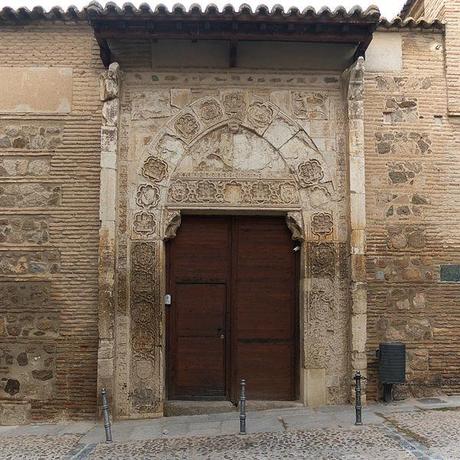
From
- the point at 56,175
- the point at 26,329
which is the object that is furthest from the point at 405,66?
the point at 26,329

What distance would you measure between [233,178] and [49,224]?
260cm

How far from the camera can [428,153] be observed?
809 centimetres

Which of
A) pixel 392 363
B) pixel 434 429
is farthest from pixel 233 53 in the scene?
pixel 434 429

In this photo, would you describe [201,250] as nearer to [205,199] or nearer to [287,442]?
[205,199]

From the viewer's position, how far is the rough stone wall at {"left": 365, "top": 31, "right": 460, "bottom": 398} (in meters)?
7.84

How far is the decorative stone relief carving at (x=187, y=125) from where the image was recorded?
788cm

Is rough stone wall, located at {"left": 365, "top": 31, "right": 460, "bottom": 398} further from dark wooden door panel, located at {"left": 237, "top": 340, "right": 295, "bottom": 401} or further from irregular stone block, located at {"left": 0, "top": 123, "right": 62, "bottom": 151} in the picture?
irregular stone block, located at {"left": 0, "top": 123, "right": 62, "bottom": 151}

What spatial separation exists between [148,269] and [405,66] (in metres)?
4.66

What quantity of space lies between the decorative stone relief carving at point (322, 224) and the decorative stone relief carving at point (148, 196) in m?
2.18

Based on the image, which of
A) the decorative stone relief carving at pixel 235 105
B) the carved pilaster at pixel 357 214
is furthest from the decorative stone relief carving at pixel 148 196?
the carved pilaster at pixel 357 214

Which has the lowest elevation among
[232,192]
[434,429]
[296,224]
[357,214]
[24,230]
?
[434,429]

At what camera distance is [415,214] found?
26.2 ft

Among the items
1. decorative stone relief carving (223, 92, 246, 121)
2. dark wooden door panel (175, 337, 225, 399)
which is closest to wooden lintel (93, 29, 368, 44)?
decorative stone relief carving (223, 92, 246, 121)

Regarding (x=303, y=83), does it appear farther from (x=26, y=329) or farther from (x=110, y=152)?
(x=26, y=329)
